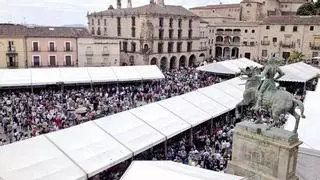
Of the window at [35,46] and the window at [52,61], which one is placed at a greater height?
the window at [35,46]

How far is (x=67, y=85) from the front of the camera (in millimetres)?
24969

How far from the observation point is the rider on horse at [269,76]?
31.4 feet

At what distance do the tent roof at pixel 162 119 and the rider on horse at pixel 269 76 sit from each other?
14.4 feet

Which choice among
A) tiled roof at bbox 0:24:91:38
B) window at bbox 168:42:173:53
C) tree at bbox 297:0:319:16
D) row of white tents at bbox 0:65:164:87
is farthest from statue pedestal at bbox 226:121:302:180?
tree at bbox 297:0:319:16

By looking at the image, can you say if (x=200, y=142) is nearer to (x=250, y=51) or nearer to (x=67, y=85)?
(x=67, y=85)

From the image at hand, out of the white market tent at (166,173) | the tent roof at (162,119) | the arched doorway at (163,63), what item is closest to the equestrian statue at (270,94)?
the white market tent at (166,173)

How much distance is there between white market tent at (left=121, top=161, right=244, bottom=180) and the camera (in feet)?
25.4

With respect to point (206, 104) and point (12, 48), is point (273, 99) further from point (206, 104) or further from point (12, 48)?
point (12, 48)

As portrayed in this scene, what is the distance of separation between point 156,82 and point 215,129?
1183 centimetres

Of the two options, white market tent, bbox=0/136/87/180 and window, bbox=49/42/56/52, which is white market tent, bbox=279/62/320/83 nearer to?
white market tent, bbox=0/136/87/180

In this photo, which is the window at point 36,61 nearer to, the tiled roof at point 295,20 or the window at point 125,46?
the window at point 125,46

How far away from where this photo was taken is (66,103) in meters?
20.3

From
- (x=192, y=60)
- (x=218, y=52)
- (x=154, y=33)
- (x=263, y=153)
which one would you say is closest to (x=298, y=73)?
(x=154, y=33)

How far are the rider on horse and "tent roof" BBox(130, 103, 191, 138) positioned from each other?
440 cm
